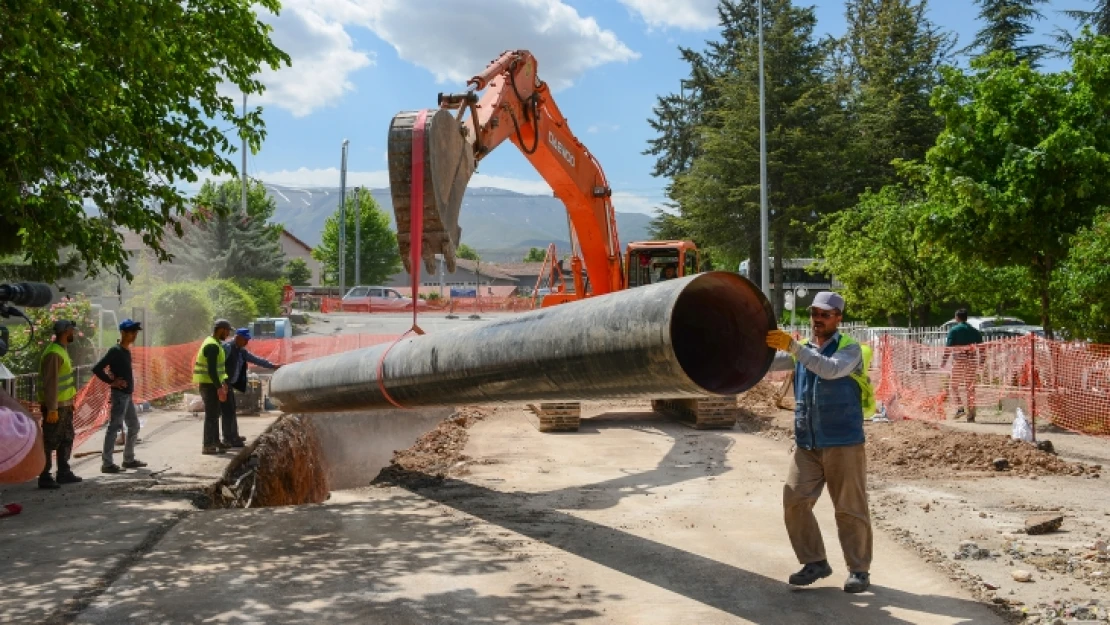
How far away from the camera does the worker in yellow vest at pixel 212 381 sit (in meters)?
11.1

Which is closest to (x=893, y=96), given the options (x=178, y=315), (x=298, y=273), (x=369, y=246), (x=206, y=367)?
(x=178, y=315)

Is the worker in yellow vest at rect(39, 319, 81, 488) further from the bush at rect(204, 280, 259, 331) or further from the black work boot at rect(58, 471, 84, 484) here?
the bush at rect(204, 280, 259, 331)

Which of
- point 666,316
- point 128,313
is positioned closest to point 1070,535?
point 666,316

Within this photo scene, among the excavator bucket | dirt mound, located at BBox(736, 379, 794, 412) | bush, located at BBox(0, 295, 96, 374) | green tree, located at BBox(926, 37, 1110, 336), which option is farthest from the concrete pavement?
bush, located at BBox(0, 295, 96, 374)

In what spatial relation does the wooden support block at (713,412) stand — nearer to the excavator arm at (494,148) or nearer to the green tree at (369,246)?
the excavator arm at (494,148)

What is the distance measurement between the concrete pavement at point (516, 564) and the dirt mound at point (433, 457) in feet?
1.16

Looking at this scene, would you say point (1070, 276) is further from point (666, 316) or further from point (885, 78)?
point (885, 78)

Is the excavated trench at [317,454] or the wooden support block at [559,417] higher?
the wooden support block at [559,417]

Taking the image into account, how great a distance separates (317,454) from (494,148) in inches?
280

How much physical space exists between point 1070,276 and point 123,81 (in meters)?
11.9

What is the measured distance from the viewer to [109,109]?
8023mm

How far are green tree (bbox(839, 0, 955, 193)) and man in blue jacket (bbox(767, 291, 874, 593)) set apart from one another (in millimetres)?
32575

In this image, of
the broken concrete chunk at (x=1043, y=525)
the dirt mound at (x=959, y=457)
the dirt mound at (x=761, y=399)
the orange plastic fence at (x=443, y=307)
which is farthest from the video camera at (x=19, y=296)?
the orange plastic fence at (x=443, y=307)

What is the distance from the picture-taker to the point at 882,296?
2611 cm
